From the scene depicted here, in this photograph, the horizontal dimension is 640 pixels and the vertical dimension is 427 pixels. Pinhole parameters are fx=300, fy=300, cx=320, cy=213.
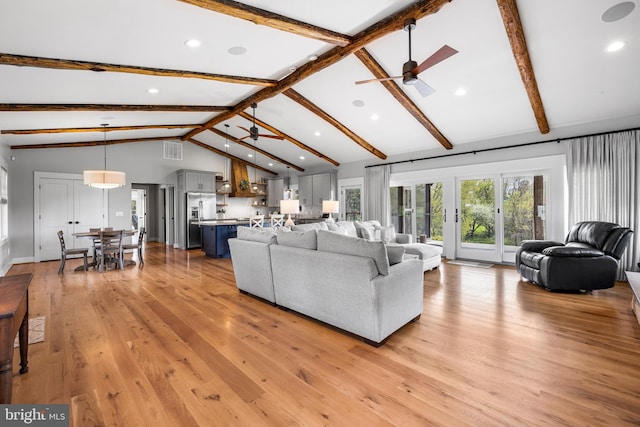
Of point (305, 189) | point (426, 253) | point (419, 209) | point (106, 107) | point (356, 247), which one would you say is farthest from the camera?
point (305, 189)

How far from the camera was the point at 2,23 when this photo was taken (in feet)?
7.93

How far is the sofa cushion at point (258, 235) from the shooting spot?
372cm

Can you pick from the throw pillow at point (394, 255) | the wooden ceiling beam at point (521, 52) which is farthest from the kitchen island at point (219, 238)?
the wooden ceiling beam at point (521, 52)

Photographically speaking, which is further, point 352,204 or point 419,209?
point 352,204

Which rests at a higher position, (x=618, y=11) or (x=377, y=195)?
(x=618, y=11)

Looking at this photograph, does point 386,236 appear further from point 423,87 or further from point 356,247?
point 356,247

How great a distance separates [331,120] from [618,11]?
4.64 metres

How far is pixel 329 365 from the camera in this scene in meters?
2.32

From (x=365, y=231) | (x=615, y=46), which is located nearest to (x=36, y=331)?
(x=365, y=231)

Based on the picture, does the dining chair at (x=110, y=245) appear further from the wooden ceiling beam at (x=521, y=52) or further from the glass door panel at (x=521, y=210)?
the glass door panel at (x=521, y=210)

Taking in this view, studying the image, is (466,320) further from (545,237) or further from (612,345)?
(545,237)

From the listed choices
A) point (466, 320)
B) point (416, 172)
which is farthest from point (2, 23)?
point (416, 172)

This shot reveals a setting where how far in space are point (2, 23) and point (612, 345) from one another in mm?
5769

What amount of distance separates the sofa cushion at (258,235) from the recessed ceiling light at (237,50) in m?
2.33
